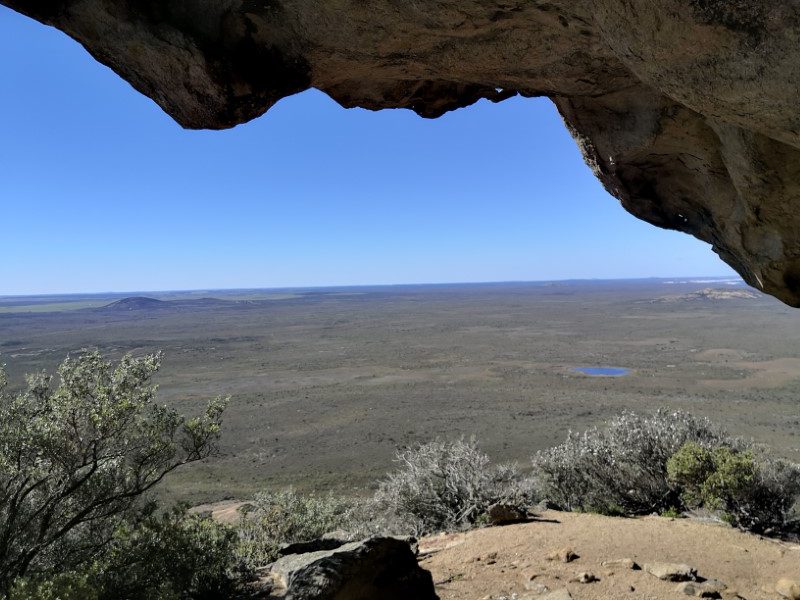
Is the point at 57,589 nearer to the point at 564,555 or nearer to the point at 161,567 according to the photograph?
the point at 161,567

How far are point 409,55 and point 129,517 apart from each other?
29.9 feet

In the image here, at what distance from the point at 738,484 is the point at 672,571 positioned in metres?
4.46

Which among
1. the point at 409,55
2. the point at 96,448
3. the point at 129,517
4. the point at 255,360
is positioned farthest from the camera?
the point at 255,360

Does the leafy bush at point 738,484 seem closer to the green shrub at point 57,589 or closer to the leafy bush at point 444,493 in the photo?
the leafy bush at point 444,493

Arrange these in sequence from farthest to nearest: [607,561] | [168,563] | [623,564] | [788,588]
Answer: [607,561]
[623,564]
[168,563]
[788,588]

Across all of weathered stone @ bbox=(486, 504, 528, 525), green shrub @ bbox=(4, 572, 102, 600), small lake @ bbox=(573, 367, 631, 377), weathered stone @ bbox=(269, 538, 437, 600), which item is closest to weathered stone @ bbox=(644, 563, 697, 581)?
weathered stone @ bbox=(269, 538, 437, 600)

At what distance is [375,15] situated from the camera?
19.5 feet

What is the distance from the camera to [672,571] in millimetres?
7637

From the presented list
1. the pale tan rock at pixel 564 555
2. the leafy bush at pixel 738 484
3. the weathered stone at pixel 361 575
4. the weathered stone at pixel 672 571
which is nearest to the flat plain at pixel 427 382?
the leafy bush at pixel 738 484

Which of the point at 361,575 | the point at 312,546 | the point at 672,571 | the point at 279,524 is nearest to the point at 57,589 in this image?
the point at 361,575

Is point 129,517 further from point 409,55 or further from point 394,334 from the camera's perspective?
point 394,334

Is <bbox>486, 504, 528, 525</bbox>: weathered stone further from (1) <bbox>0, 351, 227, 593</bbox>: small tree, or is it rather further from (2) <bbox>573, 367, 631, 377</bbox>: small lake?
(2) <bbox>573, 367, 631, 377</bbox>: small lake

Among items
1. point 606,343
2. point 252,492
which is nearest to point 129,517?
point 252,492

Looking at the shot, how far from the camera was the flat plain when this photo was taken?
27.7 meters
